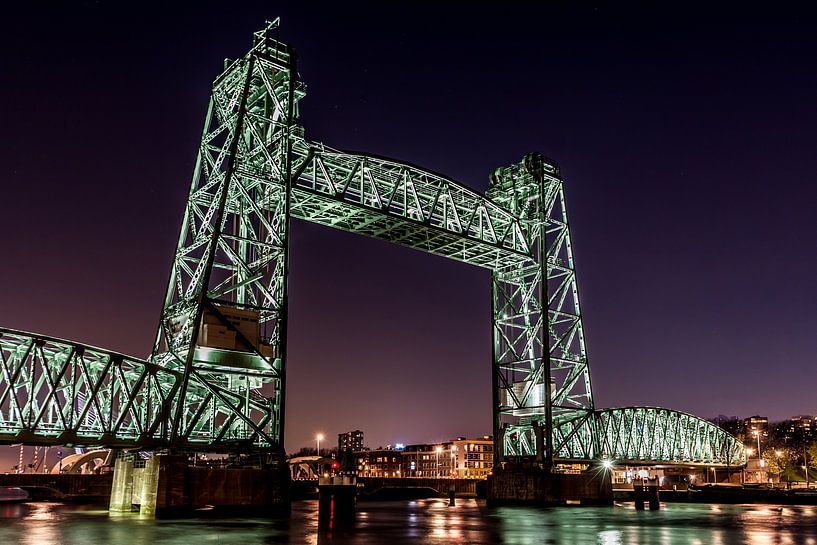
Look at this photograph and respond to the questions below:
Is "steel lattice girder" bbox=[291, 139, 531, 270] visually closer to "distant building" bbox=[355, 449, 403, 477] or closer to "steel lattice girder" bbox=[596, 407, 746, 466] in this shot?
"steel lattice girder" bbox=[596, 407, 746, 466]

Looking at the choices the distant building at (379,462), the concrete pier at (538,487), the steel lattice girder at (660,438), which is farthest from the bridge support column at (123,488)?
the distant building at (379,462)

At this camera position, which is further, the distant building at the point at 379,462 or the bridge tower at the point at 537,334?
the distant building at the point at 379,462

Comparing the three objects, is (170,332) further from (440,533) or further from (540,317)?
(540,317)

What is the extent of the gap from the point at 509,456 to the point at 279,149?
2328 centimetres

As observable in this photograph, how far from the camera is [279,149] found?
35.8 metres

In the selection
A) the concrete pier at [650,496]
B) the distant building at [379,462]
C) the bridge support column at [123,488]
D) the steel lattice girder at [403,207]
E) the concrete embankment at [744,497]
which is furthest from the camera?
the distant building at [379,462]

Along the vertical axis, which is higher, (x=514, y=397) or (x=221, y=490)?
(x=514, y=397)

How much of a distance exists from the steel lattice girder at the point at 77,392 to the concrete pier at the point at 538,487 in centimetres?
2148

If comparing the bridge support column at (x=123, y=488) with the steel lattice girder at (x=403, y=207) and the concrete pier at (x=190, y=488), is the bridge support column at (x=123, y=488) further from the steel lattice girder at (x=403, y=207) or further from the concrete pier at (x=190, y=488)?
the steel lattice girder at (x=403, y=207)

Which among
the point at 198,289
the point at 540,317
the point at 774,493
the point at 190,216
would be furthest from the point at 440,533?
the point at 774,493

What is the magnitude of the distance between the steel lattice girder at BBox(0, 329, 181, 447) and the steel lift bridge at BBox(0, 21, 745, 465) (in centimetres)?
7

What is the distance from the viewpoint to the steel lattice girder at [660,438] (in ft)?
181

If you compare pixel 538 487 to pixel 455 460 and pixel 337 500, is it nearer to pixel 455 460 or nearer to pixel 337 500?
pixel 337 500

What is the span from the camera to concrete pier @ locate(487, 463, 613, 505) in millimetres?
43812
